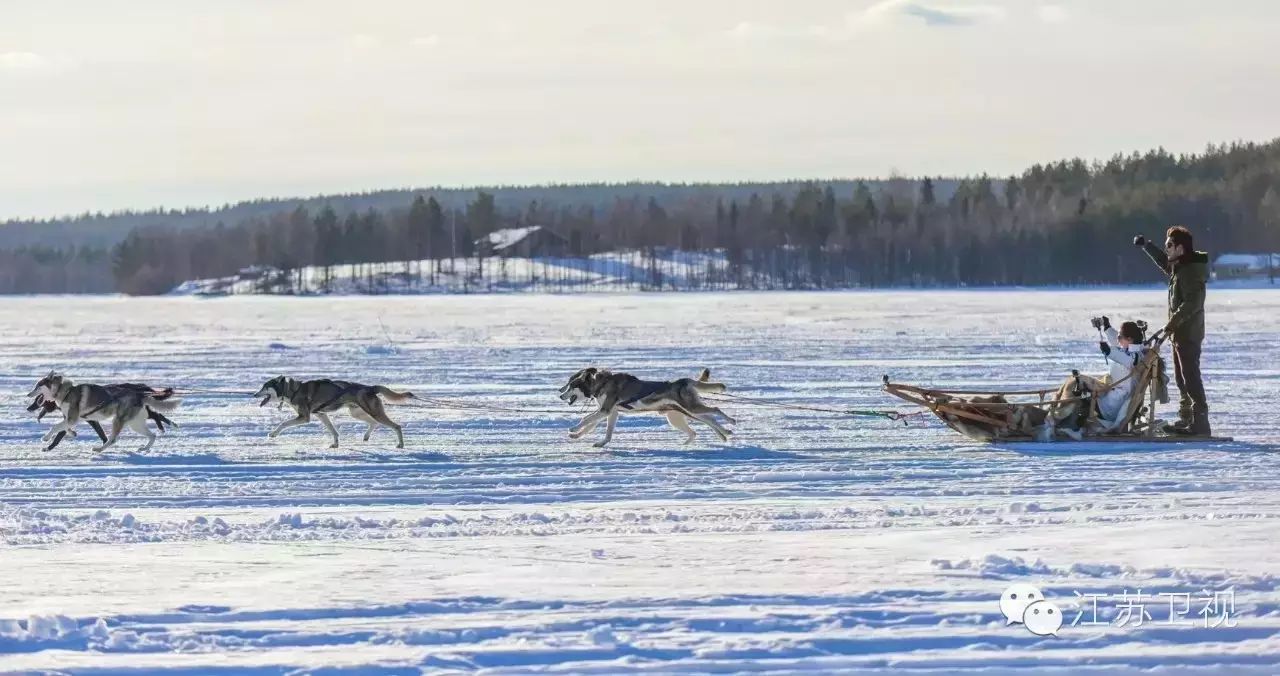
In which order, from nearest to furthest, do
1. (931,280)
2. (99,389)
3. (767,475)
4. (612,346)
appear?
(767,475), (99,389), (612,346), (931,280)

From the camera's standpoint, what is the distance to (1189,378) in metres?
11.7

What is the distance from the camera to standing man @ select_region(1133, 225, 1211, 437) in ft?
38.3

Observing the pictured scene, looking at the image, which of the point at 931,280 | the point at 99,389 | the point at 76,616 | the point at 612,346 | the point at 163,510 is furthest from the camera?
the point at 931,280

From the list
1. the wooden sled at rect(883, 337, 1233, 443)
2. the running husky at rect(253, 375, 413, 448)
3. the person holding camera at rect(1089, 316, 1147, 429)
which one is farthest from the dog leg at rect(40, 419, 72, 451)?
the person holding camera at rect(1089, 316, 1147, 429)

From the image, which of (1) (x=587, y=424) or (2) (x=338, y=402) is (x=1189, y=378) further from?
(2) (x=338, y=402)

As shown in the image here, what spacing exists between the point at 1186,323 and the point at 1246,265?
3736 inches

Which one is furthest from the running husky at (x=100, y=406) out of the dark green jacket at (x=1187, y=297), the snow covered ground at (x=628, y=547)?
the dark green jacket at (x=1187, y=297)

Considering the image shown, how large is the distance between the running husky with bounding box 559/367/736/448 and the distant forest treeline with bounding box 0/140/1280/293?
276 feet

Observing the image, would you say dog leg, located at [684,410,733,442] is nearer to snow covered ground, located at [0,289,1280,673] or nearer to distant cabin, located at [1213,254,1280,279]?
snow covered ground, located at [0,289,1280,673]

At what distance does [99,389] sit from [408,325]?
24250 millimetres

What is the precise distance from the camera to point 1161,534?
764 centimetres

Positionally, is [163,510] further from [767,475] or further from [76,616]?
[767,475]

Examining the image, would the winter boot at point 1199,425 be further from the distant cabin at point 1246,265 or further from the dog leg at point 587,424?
the distant cabin at point 1246,265

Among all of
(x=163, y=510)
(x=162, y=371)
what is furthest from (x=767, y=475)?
(x=162, y=371)
